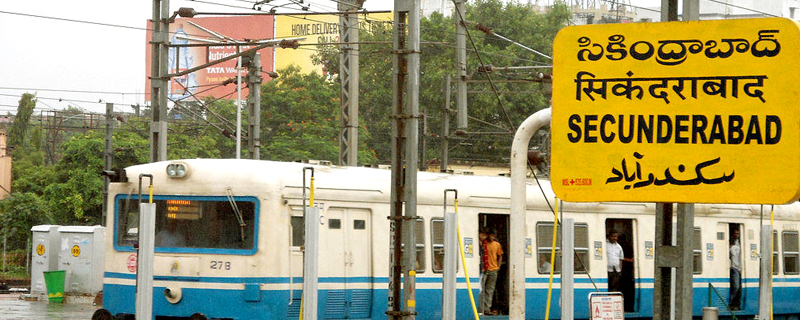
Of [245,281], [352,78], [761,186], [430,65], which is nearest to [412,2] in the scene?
[245,281]

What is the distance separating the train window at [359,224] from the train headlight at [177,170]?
2286 mm

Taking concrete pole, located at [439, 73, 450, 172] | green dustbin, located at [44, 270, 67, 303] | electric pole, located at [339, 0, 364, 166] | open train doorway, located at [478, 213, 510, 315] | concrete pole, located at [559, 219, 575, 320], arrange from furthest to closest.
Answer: concrete pole, located at [439, 73, 450, 172], green dustbin, located at [44, 270, 67, 303], electric pole, located at [339, 0, 364, 166], open train doorway, located at [478, 213, 510, 315], concrete pole, located at [559, 219, 575, 320]

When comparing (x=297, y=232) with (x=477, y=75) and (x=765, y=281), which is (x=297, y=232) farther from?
(x=477, y=75)

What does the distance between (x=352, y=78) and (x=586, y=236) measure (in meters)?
6.79

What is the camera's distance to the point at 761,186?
8.05 meters

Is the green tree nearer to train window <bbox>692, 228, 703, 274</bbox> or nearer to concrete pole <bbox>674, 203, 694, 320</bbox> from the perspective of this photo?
train window <bbox>692, 228, 703, 274</bbox>

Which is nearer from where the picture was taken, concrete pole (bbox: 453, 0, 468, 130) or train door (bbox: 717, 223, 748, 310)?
train door (bbox: 717, 223, 748, 310)

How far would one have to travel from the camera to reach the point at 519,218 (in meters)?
11.3

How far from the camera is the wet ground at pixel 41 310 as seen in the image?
72.2ft

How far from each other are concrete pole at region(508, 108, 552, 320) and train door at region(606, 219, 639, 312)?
8.34m

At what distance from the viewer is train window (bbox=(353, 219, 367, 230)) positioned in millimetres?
16250

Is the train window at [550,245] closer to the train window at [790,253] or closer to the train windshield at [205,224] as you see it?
the train windshield at [205,224]

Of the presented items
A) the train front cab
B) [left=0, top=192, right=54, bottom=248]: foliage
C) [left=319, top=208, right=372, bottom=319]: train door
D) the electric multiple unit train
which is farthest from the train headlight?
[left=0, top=192, right=54, bottom=248]: foliage

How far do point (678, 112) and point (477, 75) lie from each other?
44153mm
